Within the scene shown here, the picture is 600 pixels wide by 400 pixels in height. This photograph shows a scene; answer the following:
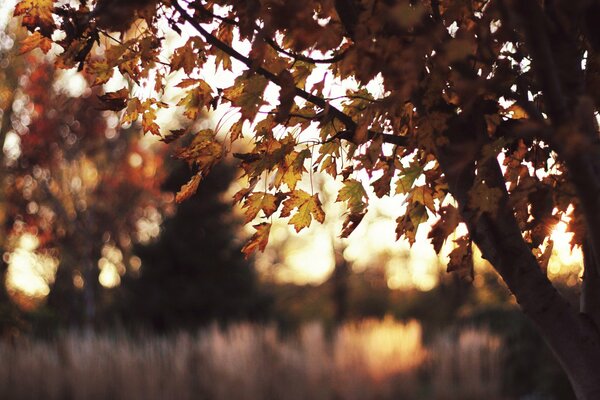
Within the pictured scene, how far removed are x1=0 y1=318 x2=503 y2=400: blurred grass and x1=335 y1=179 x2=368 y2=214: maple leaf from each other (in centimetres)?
491

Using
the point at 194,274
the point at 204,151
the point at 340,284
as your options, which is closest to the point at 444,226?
the point at 204,151

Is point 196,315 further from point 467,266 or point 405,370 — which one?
point 467,266

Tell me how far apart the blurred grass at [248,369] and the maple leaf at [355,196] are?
16.1 ft

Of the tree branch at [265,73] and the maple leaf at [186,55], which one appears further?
the maple leaf at [186,55]

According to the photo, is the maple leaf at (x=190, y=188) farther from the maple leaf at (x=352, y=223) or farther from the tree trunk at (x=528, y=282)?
the tree trunk at (x=528, y=282)

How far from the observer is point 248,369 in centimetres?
712

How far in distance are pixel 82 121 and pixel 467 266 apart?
14.0 m

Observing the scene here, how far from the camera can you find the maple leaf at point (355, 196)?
7.37 feet

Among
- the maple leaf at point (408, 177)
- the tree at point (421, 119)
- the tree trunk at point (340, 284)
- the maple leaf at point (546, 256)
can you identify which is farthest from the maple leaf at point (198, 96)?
the tree trunk at point (340, 284)

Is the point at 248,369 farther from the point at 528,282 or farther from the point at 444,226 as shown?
the point at 444,226

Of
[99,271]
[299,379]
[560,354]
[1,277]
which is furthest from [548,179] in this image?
[99,271]

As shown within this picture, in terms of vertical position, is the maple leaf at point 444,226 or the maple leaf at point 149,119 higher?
the maple leaf at point 149,119

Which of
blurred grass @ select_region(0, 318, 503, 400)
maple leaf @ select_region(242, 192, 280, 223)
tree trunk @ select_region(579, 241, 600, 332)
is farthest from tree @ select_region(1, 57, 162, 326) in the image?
tree trunk @ select_region(579, 241, 600, 332)

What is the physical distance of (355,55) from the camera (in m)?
1.68
